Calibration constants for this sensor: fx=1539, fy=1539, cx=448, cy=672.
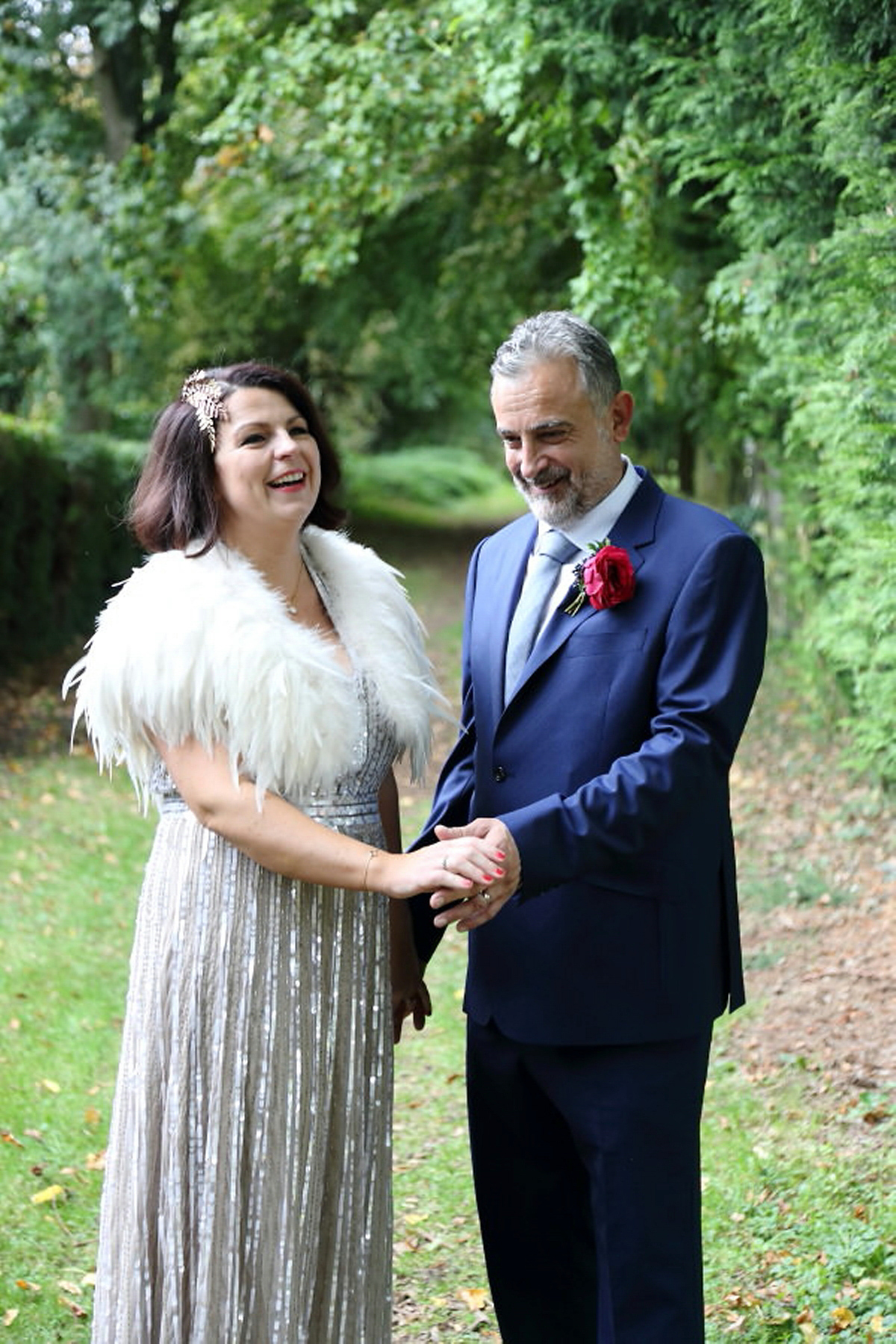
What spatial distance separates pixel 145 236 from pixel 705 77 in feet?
24.4

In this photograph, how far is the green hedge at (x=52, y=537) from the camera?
513 inches

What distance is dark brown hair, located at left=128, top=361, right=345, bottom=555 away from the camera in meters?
2.93

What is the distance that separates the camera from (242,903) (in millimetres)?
2877

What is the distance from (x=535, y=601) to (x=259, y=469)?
0.61m

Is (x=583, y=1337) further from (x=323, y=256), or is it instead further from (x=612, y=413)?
(x=323, y=256)

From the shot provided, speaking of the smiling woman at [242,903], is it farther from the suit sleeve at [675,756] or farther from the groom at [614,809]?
the groom at [614,809]

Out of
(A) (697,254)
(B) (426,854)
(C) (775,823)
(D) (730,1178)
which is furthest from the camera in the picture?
(A) (697,254)

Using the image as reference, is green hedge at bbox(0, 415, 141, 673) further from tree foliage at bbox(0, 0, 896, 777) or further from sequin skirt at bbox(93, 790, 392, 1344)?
sequin skirt at bbox(93, 790, 392, 1344)

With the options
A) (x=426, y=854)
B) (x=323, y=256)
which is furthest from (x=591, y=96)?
(x=426, y=854)

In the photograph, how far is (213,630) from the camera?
2.81 m

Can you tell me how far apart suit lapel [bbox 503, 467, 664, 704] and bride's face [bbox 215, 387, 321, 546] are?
0.53 metres

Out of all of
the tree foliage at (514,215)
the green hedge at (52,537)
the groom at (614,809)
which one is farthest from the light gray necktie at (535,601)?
the green hedge at (52,537)

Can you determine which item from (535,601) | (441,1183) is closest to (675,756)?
(535,601)

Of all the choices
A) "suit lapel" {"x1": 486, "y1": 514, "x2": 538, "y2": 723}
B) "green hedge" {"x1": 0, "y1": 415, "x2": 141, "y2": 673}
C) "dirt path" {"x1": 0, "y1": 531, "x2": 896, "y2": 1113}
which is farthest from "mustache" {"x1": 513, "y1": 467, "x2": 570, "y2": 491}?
"green hedge" {"x1": 0, "y1": 415, "x2": 141, "y2": 673}
